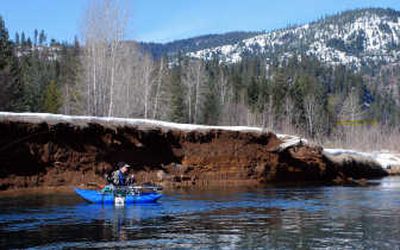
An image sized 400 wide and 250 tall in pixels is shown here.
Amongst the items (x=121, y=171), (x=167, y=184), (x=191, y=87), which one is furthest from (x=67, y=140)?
(x=191, y=87)

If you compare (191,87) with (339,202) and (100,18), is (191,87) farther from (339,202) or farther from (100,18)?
(339,202)

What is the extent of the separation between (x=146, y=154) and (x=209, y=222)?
67.1ft

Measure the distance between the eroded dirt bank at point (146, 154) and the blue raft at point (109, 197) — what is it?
9.53m

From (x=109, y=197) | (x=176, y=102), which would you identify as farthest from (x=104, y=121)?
(x=176, y=102)

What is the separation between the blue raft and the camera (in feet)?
98.7

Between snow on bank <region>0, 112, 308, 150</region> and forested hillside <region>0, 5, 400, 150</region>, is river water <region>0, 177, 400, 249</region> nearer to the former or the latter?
snow on bank <region>0, 112, 308, 150</region>

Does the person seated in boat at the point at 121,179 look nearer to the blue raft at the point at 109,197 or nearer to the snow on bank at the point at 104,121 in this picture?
the blue raft at the point at 109,197

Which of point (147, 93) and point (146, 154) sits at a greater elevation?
point (147, 93)

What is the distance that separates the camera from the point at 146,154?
143 feet

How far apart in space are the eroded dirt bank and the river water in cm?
519

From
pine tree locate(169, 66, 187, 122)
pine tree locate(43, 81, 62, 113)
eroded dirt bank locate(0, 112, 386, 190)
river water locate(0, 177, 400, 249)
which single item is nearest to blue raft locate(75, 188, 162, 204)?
river water locate(0, 177, 400, 249)

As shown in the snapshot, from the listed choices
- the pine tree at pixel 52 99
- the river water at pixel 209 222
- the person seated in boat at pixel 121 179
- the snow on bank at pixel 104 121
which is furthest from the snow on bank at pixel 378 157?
the pine tree at pixel 52 99

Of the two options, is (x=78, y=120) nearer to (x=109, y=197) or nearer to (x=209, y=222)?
(x=109, y=197)

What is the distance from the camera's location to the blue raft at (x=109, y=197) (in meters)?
30.1
